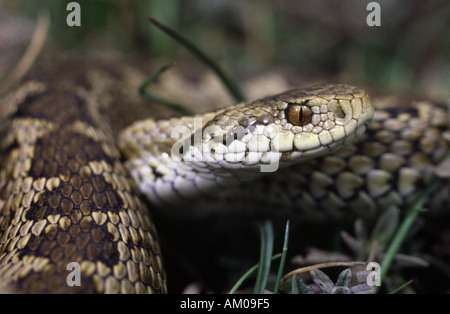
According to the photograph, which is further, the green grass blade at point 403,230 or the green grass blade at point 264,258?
the green grass blade at point 403,230

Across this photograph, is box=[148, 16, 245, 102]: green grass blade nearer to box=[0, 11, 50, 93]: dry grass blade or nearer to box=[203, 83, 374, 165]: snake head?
box=[203, 83, 374, 165]: snake head

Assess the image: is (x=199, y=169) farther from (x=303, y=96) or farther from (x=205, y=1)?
(x=205, y=1)

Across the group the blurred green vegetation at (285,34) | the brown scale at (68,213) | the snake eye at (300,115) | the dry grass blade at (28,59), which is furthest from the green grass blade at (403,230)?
the dry grass blade at (28,59)

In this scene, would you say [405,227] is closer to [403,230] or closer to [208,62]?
[403,230]

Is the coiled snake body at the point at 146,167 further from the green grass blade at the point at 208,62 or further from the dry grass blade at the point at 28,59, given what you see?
the green grass blade at the point at 208,62

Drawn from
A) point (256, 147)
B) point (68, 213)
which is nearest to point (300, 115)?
point (256, 147)

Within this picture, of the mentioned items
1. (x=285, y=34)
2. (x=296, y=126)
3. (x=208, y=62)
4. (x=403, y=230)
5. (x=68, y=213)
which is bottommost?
(x=403, y=230)

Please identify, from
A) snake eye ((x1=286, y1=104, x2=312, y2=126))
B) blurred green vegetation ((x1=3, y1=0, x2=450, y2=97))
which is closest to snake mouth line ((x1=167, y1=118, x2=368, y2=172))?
snake eye ((x1=286, y1=104, x2=312, y2=126))
